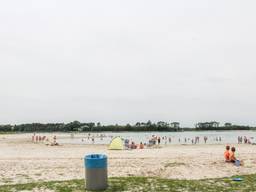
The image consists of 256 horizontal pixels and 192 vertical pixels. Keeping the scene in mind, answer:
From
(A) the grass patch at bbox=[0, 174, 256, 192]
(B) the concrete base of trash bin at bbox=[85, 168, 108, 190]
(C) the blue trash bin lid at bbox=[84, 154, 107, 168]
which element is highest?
(C) the blue trash bin lid at bbox=[84, 154, 107, 168]

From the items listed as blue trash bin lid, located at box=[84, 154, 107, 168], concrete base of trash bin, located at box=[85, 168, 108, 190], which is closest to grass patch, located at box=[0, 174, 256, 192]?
concrete base of trash bin, located at box=[85, 168, 108, 190]

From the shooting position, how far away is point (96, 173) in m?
8.61

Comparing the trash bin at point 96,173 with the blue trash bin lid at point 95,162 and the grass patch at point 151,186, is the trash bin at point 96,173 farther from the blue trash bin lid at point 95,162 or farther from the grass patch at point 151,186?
the grass patch at point 151,186

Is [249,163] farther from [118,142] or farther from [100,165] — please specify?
[118,142]

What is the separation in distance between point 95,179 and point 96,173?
0.16m

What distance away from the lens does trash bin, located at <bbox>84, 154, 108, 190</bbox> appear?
8.59 m

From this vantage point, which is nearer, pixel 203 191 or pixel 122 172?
pixel 203 191

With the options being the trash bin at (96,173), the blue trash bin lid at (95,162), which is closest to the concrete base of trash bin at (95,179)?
the trash bin at (96,173)

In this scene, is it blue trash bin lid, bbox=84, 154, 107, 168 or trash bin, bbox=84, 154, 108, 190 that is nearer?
trash bin, bbox=84, 154, 108, 190

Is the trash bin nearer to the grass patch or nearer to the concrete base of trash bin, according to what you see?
the concrete base of trash bin

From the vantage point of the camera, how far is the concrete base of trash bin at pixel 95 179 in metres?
8.59

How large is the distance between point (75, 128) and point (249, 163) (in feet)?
510

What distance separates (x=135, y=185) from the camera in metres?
9.14

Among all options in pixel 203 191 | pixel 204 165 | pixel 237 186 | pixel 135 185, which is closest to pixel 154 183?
pixel 135 185
